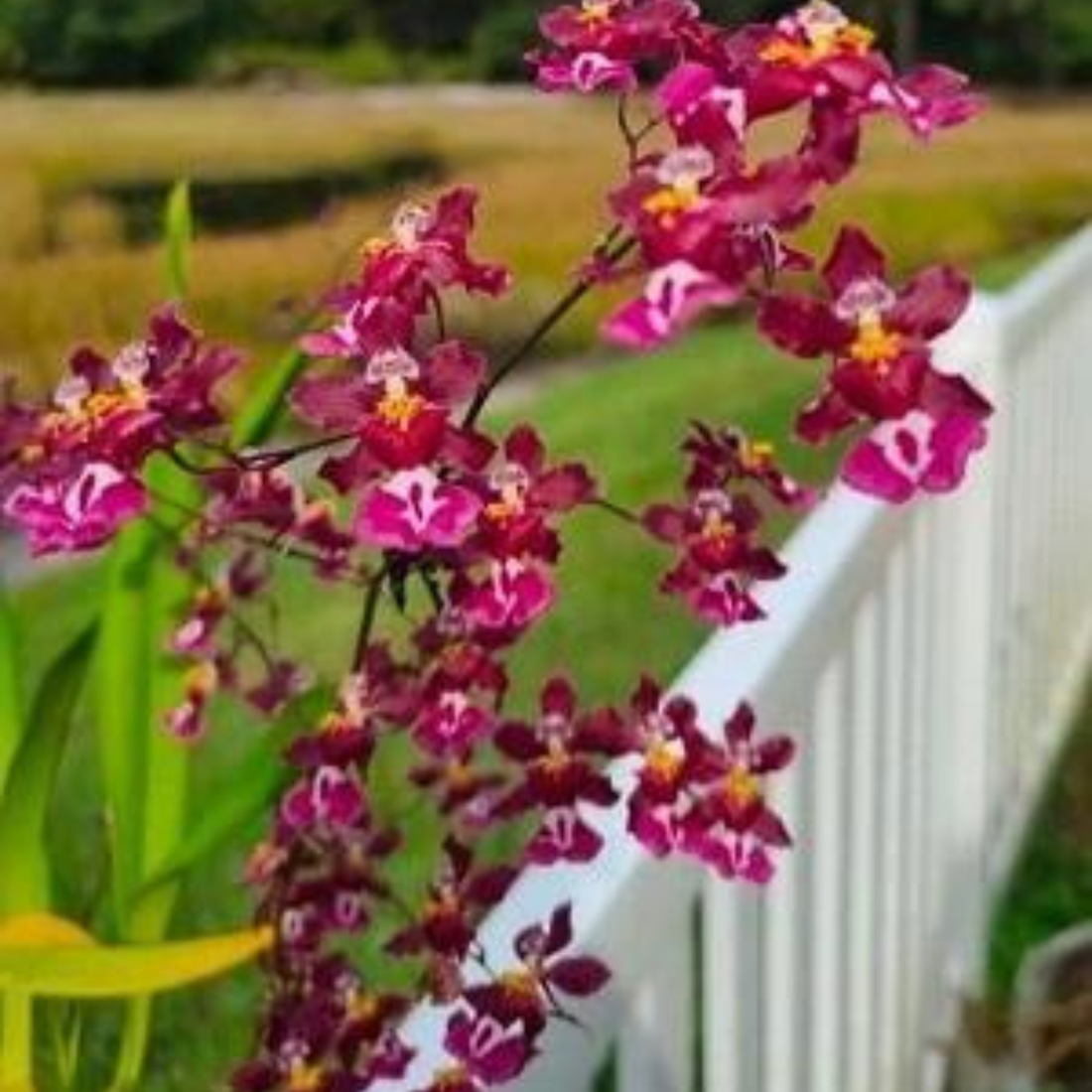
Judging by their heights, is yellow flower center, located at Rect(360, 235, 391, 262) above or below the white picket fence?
above

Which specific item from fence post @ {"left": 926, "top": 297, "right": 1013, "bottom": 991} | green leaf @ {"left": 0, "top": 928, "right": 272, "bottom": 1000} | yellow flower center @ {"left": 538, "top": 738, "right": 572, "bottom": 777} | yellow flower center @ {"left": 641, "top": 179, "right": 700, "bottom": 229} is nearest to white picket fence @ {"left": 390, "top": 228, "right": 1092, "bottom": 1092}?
fence post @ {"left": 926, "top": 297, "right": 1013, "bottom": 991}

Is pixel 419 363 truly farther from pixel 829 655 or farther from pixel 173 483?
pixel 829 655

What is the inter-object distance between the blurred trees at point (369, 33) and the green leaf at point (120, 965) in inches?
628

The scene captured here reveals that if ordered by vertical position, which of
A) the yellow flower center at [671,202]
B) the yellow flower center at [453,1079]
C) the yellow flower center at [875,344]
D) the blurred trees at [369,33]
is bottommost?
the blurred trees at [369,33]

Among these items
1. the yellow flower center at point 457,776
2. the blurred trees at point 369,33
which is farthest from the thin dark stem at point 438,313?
the blurred trees at point 369,33

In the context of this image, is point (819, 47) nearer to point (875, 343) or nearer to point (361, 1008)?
point (875, 343)

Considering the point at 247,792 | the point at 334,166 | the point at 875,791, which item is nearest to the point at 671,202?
the point at 247,792

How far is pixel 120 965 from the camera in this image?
862mm

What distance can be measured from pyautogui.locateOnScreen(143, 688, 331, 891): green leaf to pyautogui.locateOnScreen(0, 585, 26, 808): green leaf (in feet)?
0.32

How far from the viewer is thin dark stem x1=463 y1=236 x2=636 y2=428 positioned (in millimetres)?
772

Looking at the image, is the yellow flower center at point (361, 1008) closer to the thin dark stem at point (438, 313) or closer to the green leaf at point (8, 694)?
the green leaf at point (8, 694)

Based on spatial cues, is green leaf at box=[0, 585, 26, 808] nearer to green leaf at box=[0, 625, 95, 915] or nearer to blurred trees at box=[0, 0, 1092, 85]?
green leaf at box=[0, 625, 95, 915]

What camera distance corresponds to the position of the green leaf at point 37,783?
1.16 m

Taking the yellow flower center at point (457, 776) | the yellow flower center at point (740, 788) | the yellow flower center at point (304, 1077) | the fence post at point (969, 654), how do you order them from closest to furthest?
the yellow flower center at point (740, 788), the yellow flower center at point (304, 1077), the yellow flower center at point (457, 776), the fence post at point (969, 654)
